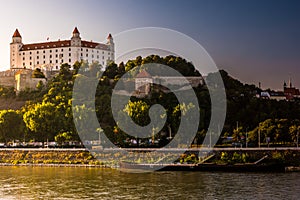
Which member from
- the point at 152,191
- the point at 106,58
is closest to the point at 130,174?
the point at 152,191

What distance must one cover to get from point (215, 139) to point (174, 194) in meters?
22.6

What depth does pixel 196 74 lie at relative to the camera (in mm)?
75125

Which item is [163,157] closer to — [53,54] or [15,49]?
[53,54]

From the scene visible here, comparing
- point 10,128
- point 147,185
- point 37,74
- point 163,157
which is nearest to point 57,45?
point 37,74

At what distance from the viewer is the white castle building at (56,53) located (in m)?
85.7

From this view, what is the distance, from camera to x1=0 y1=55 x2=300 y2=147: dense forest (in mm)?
49094

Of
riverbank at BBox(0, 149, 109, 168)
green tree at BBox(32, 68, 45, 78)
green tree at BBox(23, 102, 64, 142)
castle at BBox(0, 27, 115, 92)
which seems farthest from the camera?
castle at BBox(0, 27, 115, 92)

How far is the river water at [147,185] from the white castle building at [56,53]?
48.2 m

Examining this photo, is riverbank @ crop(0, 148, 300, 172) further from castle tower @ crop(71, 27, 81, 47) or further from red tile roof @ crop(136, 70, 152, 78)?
castle tower @ crop(71, 27, 81, 47)

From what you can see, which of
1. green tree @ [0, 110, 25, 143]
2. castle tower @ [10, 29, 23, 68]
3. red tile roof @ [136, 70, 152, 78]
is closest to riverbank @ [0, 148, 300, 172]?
green tree @ [0, 110, 25, 143]

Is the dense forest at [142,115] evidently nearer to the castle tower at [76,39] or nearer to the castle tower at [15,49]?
the castle tower at [76,39]

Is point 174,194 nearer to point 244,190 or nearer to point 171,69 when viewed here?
point 244,190

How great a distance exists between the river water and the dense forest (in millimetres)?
12041

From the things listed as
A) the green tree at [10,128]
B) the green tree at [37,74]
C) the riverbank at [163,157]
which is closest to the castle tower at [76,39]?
the green tree at [37,74]
